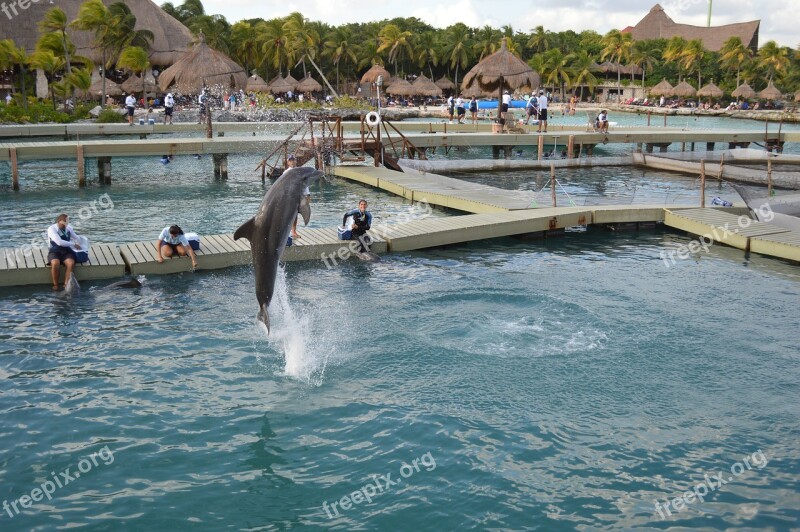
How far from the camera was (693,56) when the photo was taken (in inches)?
3002

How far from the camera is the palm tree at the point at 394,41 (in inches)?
2970

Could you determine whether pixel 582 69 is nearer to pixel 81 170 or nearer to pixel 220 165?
pixel 220 165

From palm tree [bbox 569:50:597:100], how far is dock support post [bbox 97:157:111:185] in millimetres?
61738

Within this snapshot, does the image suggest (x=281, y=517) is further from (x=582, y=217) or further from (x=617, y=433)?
(x=582, y=217)

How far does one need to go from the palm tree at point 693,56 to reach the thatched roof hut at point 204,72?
56988 mm

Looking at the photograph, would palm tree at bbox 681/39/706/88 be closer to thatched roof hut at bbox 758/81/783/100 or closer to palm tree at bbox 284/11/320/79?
thatched roof hut at bbox 758/81/783/100

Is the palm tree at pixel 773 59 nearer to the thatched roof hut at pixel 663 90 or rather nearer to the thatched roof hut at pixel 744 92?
the thatched roof hut at pixel 744 92

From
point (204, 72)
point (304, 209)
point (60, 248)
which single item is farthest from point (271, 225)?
point (204, 72)

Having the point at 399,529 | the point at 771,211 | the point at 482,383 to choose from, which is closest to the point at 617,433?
the point at 482,383

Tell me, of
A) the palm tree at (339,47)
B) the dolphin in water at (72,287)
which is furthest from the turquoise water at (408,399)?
the palm tree at (339,47)

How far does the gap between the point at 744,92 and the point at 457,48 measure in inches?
1094

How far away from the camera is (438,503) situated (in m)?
7.55

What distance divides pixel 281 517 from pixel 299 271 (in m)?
8.47

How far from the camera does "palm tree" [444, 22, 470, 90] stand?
7631cm
